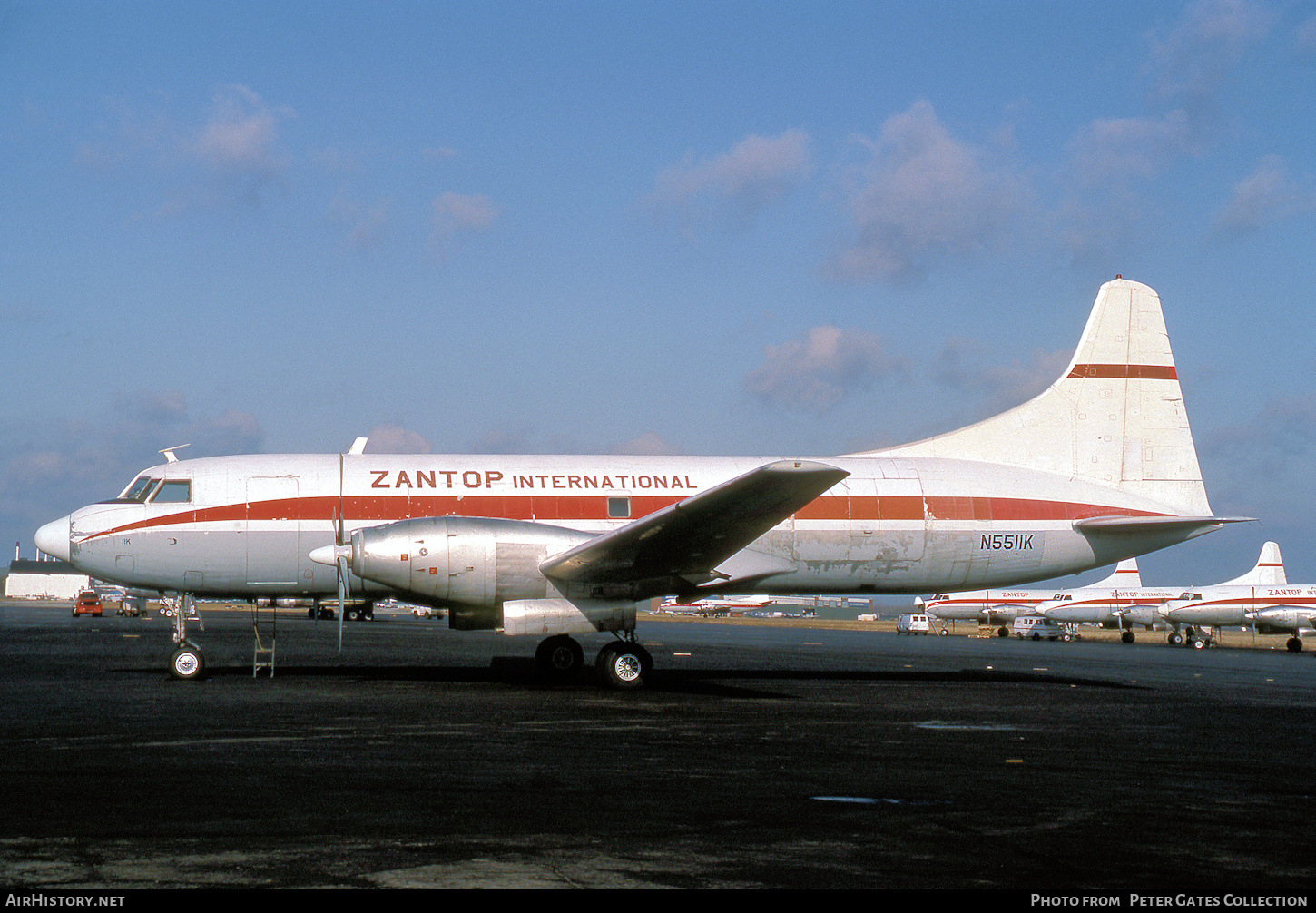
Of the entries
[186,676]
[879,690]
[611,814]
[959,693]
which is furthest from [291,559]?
[611,814]

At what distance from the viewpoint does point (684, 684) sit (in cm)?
2052

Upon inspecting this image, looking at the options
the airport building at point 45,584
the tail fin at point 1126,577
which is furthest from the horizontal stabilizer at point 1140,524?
the airport building at point 45,584

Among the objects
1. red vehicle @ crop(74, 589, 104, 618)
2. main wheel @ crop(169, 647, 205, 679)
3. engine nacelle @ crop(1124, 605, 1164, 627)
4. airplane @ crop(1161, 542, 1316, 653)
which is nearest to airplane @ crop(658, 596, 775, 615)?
engine nacelle @ crop(1124, 605, 1164, 627)

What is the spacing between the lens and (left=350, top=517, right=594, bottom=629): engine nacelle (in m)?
17.3

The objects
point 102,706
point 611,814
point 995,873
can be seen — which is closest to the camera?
point 995,873

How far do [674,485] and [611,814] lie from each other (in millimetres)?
13609

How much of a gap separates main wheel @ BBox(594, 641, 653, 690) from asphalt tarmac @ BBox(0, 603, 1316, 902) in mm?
475

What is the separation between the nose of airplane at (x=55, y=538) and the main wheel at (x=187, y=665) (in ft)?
9.52

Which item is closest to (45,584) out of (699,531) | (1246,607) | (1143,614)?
(1143,614)

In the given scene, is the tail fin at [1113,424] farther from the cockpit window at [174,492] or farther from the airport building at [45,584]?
the airport building at [45,584]

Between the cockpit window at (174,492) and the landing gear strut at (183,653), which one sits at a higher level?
the cockpit window at (174,492)

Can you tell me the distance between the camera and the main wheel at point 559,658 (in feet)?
70.0

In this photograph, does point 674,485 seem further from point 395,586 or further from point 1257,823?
point 1257,823

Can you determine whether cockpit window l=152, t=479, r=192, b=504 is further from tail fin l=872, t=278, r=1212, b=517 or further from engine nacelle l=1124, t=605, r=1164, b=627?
engine nacelle l=1124, t=605, r=1164, b=627
